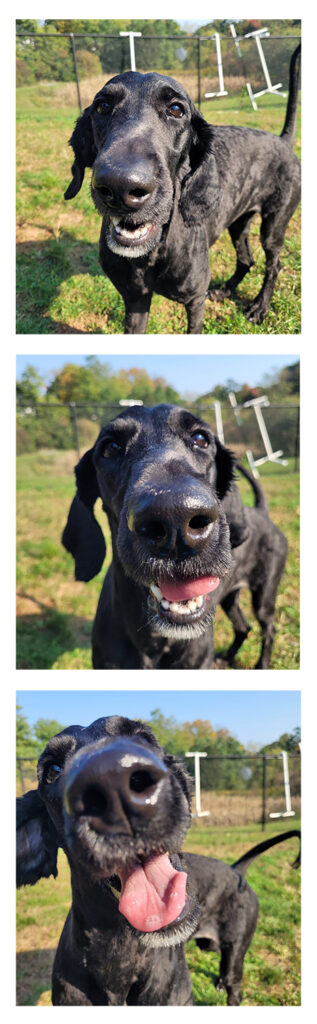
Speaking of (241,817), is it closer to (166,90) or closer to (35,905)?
(35,905)

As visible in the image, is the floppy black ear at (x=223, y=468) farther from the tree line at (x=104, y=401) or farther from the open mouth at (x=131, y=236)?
the tree line at (x=104, y=401)

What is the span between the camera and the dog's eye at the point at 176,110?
98.9 inches

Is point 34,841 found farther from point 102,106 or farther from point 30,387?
point 30,387

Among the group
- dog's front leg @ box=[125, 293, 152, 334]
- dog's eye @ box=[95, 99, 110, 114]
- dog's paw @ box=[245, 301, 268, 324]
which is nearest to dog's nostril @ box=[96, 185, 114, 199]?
dog's eye @ box=[95, 99, 110, 114]

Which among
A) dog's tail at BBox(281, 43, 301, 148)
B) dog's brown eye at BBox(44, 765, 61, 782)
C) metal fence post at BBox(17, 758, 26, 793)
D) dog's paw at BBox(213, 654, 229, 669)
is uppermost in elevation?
dog's tail at BBox(281, 43, 301, 148)

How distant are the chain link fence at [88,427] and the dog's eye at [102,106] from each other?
4741 millimetres

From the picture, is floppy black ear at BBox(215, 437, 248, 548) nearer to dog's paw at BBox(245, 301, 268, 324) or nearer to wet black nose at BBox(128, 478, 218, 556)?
wet black nose at BBox(128, 478, 218, 556)

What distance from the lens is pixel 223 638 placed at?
4445 mm

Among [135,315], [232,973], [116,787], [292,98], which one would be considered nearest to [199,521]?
[116,787]

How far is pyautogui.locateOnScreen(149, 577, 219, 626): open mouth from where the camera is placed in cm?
202

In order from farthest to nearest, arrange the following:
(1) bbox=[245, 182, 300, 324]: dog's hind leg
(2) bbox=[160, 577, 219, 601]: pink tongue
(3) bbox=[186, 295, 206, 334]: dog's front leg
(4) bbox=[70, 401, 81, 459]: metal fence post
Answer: (4) bbox=[70, 401, 81, 459]: metal fence post
(1) bbox=[245, 182, 300, 324]: dog's hind leg
(3) bbox=[186, 295, 206, 334]: dog's front leg
(2) bbox=[160, 577, 219, 601]: pink tongue

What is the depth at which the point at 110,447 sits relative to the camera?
237cm

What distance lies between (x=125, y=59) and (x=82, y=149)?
0.74m

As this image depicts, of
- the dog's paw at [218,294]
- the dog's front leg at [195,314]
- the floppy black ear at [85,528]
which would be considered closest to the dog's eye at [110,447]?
the floppy black ear at [85,528]
